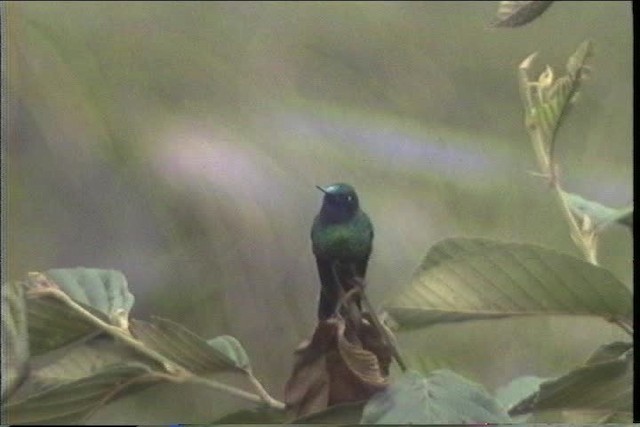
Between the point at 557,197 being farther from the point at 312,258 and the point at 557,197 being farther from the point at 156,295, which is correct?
the point at 156,295

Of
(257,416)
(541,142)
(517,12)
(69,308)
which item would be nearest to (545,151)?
(541,142)

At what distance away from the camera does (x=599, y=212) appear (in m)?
0.81

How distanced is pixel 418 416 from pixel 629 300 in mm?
217

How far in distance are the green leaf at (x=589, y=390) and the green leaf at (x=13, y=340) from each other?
1.53 feet

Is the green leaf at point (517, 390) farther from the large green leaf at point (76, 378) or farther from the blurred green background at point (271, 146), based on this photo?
the large green leaf at point (76, 378)

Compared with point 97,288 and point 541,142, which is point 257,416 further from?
point 541,142

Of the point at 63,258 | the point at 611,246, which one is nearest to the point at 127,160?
the point at 63,258

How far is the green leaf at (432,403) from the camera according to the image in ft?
2.41

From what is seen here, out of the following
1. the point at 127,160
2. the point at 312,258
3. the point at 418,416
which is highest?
the point at 127,160

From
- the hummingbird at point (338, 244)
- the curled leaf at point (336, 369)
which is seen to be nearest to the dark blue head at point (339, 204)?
the hummingbird at point (338, 244)

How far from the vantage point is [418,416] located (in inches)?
28.9

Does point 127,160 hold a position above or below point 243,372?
above

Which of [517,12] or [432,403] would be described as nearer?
[432,403]

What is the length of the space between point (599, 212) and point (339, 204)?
0.81ft
